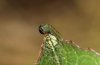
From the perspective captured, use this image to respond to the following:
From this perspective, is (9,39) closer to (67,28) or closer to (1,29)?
(1,29)

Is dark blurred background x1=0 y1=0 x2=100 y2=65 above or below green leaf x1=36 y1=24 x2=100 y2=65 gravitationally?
above

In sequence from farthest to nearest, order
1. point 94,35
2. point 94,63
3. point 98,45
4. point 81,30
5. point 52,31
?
point 81,30
point 94,35
point 98,45
point 94,63
point 52,31

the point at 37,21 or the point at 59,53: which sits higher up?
the point at 37,21

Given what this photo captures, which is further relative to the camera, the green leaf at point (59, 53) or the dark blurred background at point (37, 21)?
the dark blurred background at point (37, 21)

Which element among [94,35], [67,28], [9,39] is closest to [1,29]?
[9,39]

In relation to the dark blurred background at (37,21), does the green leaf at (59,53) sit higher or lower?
lower
